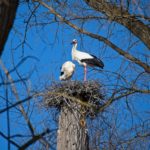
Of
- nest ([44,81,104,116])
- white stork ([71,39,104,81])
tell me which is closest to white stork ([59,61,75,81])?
white stork ([71,39,104,81])

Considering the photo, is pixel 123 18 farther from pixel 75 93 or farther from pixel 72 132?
pixel 75 93

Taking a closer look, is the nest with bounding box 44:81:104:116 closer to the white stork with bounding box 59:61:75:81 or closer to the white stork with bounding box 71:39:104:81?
the white stork with bounding box 71:39:104:81

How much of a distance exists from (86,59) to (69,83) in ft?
8.73

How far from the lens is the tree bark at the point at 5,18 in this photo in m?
1.24

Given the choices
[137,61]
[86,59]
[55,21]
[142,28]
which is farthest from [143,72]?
[86,59]

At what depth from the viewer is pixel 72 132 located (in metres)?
7.29

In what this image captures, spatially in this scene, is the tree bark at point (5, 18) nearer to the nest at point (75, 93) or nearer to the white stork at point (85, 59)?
the nest at point (75, 93)

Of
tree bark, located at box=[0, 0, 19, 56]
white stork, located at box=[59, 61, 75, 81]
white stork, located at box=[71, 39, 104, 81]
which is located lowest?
tree bark, located at box=[0, 0, 19, 56]

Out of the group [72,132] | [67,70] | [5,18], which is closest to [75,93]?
[72,132]

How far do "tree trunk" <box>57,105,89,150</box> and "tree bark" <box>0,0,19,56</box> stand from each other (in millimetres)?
5943

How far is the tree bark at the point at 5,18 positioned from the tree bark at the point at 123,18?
428 centimetres

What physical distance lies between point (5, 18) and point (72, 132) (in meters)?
6.12

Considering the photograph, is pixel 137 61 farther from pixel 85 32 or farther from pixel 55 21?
pixel 55 21

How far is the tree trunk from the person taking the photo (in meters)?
7.17
